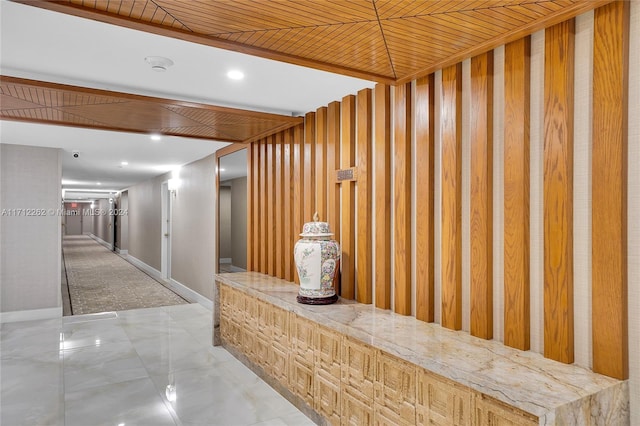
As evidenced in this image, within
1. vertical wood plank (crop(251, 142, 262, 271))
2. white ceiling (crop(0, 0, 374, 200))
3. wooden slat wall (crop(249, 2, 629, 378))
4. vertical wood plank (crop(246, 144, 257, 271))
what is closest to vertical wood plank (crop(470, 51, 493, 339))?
wooden slat wall (crop(249, 2, 629, 378))

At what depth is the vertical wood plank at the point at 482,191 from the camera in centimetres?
233

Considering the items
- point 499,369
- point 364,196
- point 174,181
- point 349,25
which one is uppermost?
point 349,25

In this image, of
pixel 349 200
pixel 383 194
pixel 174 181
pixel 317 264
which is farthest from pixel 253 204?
pixel 174 181

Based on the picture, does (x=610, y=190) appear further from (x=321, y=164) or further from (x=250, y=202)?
(x=250, y=202)

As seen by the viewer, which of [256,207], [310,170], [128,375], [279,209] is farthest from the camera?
[256,207]

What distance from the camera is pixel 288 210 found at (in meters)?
4.35

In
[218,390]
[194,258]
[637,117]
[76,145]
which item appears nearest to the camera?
[637,117]

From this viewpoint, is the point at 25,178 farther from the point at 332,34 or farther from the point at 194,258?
the point at 332,34

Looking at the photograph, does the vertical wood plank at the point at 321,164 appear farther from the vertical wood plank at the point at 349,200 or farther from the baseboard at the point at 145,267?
the baseboard at the point at 145,267

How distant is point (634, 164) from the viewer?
175 centimetres

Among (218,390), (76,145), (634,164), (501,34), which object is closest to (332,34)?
(501,34)

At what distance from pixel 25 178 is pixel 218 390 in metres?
4.69

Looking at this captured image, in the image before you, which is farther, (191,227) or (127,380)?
(191,227)

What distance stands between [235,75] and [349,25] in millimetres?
1326
